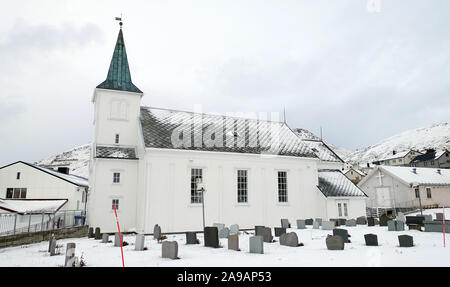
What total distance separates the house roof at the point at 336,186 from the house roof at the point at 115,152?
1720cm

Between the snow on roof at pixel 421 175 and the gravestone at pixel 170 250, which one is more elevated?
the snow on roof at pixel 421 175

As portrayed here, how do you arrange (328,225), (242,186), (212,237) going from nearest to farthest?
(212,237), (328,225), (242,186)

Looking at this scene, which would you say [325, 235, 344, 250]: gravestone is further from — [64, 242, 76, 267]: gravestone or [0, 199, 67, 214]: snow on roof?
[0, 199, 67, 214]: snow on roof

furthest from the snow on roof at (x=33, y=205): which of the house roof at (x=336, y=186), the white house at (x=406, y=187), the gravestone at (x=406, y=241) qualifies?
the white house at (x=406, y=187)

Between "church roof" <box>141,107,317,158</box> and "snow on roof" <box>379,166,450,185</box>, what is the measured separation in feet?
67.0

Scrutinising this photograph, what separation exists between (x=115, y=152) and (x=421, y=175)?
137 ft

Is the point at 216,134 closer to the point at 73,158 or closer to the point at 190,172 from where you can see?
the point at 190,172

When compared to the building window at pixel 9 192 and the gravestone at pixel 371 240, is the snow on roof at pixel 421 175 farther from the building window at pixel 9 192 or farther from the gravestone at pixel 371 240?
the building window at pixel 9 192

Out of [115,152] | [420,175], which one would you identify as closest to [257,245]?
[115,152]

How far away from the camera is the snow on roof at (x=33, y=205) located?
3153 centimetres

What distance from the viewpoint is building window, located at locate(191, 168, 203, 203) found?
23381mm

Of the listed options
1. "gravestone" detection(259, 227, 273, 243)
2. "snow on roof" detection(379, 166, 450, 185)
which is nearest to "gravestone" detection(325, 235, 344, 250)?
"gravestone" detection(259, 227, 273, 243)

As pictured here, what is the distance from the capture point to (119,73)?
26625mm
